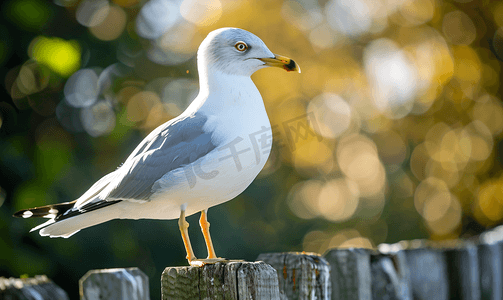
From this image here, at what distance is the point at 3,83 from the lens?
5805 mm

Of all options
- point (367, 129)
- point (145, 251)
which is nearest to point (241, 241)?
point (145, 251)

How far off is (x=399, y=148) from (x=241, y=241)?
5598 mm

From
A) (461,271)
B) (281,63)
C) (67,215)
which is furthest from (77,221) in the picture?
(461,271)

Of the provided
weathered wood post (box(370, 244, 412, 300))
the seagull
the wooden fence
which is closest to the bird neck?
the seagull

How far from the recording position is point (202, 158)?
2545mm

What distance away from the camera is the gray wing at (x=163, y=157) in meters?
2.58

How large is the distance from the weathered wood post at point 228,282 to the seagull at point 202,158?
1.37ft

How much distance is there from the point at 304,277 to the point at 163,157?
1086 millimetres

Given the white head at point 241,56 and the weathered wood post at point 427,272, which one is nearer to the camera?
the white head at point 241,56

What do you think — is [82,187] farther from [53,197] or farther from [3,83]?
[3,83]

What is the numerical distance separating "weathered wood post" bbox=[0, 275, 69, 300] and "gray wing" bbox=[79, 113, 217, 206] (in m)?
0.62

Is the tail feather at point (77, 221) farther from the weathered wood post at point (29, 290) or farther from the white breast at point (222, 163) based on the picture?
the weathered wood post at point (29, 290)

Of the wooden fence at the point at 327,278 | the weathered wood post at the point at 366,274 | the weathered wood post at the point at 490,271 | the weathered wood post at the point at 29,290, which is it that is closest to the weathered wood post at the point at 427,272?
the wooden fence at the point at 327,278

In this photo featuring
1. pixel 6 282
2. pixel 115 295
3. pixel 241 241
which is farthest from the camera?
pixel 241 241
